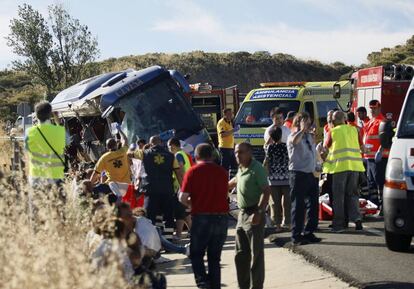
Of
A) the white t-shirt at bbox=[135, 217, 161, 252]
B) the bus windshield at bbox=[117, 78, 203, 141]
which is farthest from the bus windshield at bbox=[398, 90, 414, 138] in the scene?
the bus windshield at bbox=[117, 78, 203, 141]

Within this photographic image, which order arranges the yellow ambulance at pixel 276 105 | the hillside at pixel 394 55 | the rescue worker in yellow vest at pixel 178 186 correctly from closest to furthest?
the rescue worker in yellow vest at pixel 178 186 → the yellow ambulance at pixel 276 105 → the hillside at pixel 394 55

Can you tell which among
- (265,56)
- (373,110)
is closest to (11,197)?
(373,110)

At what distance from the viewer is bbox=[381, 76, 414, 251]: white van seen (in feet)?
31.5

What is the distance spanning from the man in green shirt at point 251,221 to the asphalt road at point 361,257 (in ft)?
3.54

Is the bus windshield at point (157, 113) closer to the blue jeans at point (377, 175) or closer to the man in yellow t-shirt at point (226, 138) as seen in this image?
the man in yellow t-shirt at point (226, 138)

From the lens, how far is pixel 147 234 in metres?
8.14

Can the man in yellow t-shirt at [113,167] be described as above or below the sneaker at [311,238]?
above

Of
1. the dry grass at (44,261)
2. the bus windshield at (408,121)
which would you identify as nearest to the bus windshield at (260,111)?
the bus windshield at (408,121)

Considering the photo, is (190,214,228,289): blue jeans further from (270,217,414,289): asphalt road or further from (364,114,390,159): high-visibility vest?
(364,114,390,159): high-visibility vest

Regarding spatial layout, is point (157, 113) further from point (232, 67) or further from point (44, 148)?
point (232, 67)

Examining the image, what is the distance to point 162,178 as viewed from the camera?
11539mm

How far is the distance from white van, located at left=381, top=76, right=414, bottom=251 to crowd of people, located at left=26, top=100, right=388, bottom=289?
1.37m

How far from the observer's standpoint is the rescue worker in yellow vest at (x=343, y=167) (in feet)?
38.2

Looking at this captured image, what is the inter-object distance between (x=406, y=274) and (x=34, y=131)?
4625mm
